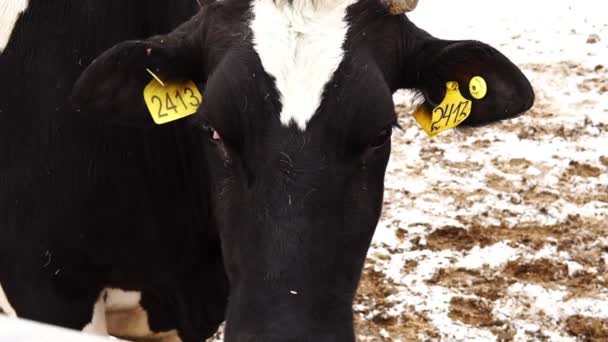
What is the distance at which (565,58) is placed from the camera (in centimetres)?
798

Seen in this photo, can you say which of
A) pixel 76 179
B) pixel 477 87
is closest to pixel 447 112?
pixel 477 87

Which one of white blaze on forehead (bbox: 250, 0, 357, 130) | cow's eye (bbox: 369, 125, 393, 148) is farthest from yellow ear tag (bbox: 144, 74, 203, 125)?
cow's eye (bbox: 369, 125, 393, 148)

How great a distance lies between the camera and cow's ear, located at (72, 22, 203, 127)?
8.84 feet

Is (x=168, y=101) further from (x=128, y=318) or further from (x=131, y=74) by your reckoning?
(x=128, y=318)

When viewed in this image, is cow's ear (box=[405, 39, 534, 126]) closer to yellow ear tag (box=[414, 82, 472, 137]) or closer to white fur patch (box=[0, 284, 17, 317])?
yellow ear tag (box=[414, 82, 472, 137])

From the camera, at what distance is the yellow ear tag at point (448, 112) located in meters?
2.86

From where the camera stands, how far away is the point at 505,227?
18.1ft

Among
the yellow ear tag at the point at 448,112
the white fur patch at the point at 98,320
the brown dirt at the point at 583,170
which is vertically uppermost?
the yellow ear tag at the point at 448,112

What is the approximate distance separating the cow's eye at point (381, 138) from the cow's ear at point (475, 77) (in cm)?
29

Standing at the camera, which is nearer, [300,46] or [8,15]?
[300,46]

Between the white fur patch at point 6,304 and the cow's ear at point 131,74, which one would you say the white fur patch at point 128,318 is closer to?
the white fur patch at point 6,304

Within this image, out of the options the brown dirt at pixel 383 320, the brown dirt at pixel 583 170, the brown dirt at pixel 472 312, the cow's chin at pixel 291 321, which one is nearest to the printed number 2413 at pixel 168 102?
the cow's chin at pixel 291 321

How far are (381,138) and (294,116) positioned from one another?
0.35 metres

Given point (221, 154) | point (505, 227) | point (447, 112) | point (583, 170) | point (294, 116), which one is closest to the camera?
point (294, 116)
